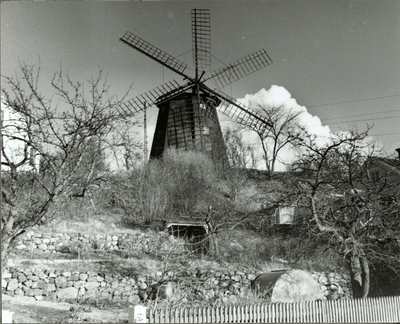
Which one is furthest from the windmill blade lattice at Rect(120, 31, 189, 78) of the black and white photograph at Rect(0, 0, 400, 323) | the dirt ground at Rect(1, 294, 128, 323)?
the dirt ground at Rect(1, 294, 128, 323)

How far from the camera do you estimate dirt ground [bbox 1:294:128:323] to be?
28.9 feet

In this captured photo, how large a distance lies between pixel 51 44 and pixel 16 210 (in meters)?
4.58

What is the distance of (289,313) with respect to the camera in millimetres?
9336

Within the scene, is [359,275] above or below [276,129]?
below

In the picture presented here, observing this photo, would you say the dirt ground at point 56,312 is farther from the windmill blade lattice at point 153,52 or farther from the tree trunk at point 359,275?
the windmill blade lattice at point 153,52

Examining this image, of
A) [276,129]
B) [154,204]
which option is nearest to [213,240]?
[154,204]

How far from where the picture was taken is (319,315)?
9.47 metres

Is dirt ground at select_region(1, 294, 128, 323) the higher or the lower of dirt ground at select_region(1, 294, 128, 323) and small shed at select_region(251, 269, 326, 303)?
the lower

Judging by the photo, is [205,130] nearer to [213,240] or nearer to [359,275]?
[213,240]

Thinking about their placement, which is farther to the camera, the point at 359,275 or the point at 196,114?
the point at 196,114

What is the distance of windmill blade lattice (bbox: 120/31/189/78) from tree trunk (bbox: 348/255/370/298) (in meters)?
11.3

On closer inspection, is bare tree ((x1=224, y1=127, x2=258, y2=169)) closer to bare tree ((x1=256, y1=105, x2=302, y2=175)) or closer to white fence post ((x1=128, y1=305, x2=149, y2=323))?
bare tree ((x1=256, y1=105, x2=302, y2=175))

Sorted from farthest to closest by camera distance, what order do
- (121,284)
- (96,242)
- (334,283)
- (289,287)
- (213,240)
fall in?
(213,240) → (96,242) → (334,283) → (121,284) → (289,287)

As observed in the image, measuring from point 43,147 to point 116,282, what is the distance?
5377mm
